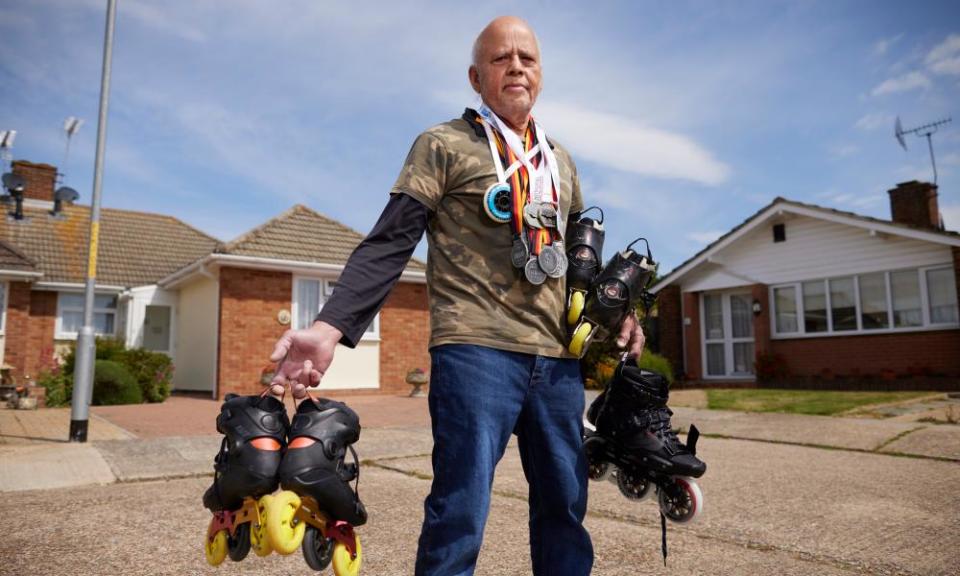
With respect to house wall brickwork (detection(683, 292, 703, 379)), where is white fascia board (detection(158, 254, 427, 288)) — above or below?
above

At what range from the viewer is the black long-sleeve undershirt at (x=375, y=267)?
1.92 metres

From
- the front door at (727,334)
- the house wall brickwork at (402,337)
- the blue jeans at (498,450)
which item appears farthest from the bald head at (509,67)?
the front door at (727,334)

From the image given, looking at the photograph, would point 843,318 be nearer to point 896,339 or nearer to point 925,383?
point 896,339

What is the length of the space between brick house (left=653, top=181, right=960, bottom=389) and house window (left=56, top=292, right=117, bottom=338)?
53.3ft

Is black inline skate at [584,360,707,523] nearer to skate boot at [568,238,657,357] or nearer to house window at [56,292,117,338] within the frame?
skate boot at [568,238,657,357]

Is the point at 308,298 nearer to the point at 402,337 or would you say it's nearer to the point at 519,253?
the point at 402,337

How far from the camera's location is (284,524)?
166cm

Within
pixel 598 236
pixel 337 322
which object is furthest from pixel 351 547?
pixel 598 236

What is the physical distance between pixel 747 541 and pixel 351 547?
9.00 feet

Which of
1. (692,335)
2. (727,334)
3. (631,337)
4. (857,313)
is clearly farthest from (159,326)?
(631,337)

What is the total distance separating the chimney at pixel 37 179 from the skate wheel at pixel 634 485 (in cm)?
2585

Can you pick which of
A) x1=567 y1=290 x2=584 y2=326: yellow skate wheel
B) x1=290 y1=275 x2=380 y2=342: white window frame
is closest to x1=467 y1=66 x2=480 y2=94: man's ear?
x1=567 y1=290 x2=584 y2=326: yellow skate wheel

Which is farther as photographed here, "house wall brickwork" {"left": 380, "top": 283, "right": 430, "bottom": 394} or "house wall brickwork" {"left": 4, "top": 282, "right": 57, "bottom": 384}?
"house wall brickwork" {"left": 4, "top": 282, "right": 57, "bottom": 384}

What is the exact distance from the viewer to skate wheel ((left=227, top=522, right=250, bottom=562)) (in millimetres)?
1811
